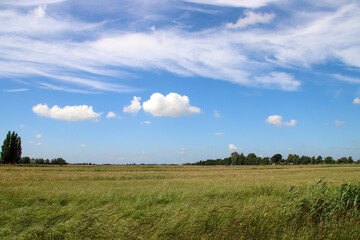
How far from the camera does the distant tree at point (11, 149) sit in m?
102

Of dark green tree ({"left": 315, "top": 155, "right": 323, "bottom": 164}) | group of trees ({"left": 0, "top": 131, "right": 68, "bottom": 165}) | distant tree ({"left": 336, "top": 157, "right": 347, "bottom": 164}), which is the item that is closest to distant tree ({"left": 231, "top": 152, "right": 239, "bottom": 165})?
dark green tree ({"left": 315, "top": 155, "right": 323, "bottom": 164})

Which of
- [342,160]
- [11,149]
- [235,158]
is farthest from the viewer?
[342,160]

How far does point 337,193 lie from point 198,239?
6098 mm

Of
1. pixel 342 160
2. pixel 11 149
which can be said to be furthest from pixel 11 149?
pixel 342 160

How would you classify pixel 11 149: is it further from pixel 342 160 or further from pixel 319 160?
pixel 342 160

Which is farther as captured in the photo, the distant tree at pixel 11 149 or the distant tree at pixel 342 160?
the distant tree at pixel 342 160

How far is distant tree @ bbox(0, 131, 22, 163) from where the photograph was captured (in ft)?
336

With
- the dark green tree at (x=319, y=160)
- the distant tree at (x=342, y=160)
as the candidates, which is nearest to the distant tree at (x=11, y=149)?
the dark green tree at (x=319, y=160)

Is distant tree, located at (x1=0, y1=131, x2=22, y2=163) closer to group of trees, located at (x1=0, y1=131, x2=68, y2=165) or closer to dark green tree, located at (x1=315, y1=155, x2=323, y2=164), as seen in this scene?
group of trees, located at (x1=0, y1=131, x2=68, y2=165)

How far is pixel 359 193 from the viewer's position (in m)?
7.92

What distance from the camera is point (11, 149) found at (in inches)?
4104

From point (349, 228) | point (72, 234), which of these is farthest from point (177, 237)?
point (349, 228)

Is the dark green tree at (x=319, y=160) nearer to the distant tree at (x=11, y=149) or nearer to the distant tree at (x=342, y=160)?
the distant tree at (x=342, y=160)

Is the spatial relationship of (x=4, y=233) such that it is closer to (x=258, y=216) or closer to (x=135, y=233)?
(x=135, y=233)
